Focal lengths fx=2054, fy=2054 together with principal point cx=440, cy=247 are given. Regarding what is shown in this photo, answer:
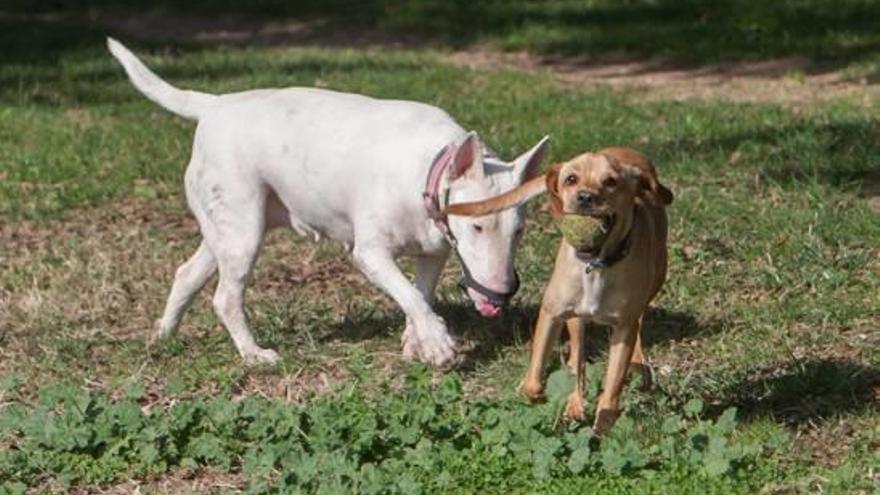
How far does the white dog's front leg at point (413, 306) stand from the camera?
7.66 meters

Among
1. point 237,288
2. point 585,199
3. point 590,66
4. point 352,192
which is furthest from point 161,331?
point 590,66

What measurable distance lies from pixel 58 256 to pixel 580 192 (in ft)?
14.5

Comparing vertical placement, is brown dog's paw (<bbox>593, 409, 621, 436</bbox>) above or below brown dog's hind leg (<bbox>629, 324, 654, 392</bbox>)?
above

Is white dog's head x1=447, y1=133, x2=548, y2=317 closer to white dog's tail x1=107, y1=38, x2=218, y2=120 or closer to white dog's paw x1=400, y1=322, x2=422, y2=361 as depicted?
white dog's paw x1=400, y1=322, x2=422, y2=361

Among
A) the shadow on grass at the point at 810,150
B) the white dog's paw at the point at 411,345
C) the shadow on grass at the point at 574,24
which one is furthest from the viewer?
the shadow on grass at the point at 574,24

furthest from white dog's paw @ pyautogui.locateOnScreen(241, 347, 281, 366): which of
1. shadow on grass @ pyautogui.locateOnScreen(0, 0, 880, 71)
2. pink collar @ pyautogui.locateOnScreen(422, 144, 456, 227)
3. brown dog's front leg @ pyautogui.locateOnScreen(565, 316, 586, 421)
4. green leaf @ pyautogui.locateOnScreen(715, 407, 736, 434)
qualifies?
shadow on grass @ pyautogui.locateOnScreen(0, 0, 880, 71)

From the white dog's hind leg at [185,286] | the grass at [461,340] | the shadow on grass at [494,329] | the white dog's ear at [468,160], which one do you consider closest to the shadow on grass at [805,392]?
the grass at [461,340]

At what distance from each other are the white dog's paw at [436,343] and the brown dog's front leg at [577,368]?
0.53 metres

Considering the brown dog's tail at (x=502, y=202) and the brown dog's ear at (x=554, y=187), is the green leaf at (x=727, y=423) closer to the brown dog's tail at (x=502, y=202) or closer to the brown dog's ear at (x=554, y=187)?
the brown dog's ear at (x=554, y=187)

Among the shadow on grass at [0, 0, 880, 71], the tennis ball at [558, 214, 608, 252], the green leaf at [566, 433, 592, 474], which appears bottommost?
the shadow on grass at [0, 0, 880, 71]

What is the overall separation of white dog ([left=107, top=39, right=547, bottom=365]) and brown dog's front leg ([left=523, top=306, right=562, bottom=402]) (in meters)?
0.66

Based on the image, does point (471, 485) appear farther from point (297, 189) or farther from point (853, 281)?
point (853, 281)

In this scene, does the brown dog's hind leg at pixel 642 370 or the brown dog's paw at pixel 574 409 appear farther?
the brown dog's hind leg at pixel 642 370

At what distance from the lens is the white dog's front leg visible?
766cm
